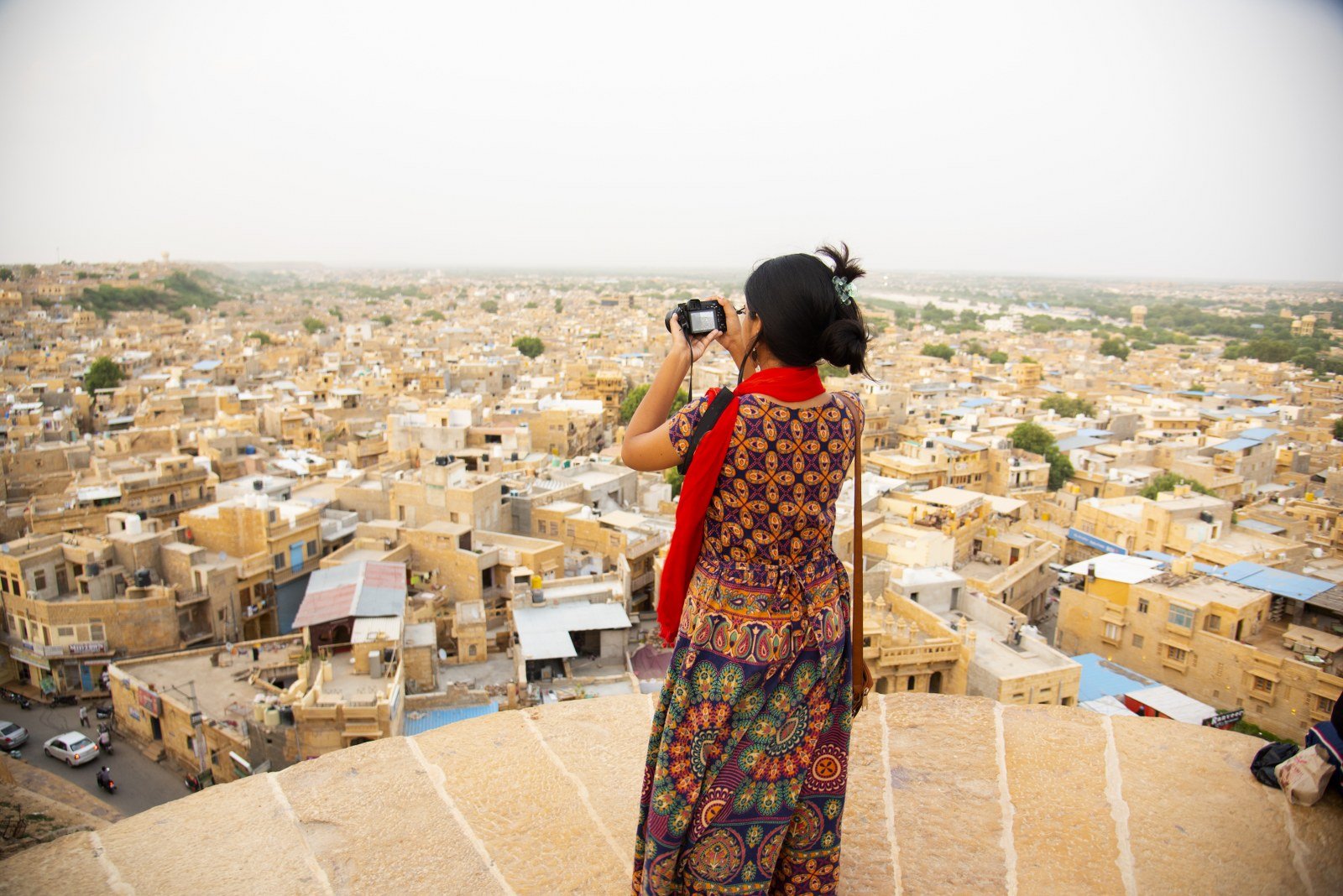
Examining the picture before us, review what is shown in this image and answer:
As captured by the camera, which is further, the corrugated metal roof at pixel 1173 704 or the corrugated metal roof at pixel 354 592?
the corrugated metal roof at pixel 354 592

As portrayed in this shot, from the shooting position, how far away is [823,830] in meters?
1.72

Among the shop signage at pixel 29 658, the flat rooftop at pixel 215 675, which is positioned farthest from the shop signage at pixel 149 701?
the shop signage at pixel 29 658

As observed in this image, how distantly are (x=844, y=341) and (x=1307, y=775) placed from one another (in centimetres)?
151

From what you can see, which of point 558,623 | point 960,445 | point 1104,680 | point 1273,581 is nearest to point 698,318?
point 558,623

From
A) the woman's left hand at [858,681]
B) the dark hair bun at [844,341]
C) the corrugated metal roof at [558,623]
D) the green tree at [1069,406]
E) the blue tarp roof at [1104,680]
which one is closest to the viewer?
the dark hair bun at [844,341]

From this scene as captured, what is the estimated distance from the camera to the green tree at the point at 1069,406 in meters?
28.2

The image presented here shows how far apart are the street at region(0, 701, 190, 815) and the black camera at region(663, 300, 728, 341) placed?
9.43 m

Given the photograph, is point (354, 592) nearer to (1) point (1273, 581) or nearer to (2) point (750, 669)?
(2) point (750, 669)

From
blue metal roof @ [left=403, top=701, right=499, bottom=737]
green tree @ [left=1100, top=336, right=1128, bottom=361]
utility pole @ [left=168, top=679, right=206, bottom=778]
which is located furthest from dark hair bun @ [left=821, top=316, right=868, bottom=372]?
green tree @ [left=1100, top=336, right=1128, bottom=361]

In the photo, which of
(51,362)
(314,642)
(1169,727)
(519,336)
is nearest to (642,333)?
(519,336)

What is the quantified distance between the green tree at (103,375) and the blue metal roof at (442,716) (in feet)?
77.3

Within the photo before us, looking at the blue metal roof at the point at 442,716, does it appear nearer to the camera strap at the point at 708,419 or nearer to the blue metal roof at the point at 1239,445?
the camera strap at the point at 708,419

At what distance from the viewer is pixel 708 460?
156 cm

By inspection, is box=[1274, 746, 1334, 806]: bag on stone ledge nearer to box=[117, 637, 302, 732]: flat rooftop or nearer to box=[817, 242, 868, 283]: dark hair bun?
box=[817, 242, 868, 283]: dark hair bun
